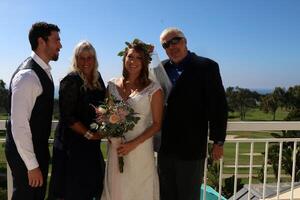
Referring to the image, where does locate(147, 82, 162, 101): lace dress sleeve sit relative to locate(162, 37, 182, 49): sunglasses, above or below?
below

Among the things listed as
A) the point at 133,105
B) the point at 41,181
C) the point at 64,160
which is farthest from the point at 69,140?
the point at 133,105

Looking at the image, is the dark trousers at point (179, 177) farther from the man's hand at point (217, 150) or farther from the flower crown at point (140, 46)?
the flower crown at point (140, 46)

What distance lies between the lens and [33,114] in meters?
2.39

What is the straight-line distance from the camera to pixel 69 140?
2.66 meters

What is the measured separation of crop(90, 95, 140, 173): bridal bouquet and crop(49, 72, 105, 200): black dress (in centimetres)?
10

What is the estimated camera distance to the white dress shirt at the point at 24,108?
2.28 m

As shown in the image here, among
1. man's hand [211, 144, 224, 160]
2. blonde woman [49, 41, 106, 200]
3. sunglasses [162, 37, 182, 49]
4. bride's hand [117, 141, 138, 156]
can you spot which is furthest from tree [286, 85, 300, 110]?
blonde woman [49, 41, 106, 200]

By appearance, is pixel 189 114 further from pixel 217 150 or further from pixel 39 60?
pixel 39 60

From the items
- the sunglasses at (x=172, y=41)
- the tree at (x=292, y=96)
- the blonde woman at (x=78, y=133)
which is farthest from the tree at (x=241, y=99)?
the blonde woman at (x=78, y=133)

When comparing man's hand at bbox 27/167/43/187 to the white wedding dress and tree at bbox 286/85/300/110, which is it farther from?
tree at bbox 286/85/300/110

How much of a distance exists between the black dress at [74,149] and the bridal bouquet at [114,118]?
0.10 metres

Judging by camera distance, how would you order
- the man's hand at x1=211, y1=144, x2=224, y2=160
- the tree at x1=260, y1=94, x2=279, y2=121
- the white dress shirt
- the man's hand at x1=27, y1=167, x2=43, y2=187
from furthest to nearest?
the tree at x1=260, y1=94, x2=279, y2=121 → the man's hand at x1=211, y1=144, x2=224, y2=160 → the man's hand at x1=27, y1=167, x2=43, y2=187 → the white dress shirt

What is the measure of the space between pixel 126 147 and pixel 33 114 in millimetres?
691

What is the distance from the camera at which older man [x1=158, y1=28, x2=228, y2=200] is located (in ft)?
9.41
